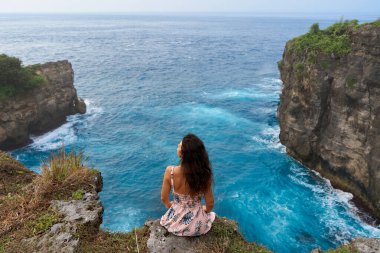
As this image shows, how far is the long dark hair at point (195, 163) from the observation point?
770 cm

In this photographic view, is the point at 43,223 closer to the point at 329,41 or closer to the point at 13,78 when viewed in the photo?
the point at 329,41

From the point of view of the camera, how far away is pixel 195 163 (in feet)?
25.7

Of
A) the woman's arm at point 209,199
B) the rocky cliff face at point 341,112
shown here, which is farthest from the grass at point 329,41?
the woman's arm at point 209,199

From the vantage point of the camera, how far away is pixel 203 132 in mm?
45156

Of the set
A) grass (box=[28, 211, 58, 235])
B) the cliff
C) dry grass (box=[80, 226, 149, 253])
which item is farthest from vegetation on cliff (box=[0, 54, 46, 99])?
dry grass (box=[80, 226, 149, 253])

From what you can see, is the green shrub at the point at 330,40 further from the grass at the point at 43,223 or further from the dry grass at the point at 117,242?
the grass at the point at 43,223

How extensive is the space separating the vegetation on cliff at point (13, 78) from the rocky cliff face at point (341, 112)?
3246 centimetres

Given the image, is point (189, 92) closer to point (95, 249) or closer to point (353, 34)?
point (353, 34)

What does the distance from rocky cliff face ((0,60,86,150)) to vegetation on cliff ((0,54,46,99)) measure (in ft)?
2.86

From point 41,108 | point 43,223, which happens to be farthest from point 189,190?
point 41,108

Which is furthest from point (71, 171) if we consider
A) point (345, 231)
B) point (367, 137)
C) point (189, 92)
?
point (189, 92)

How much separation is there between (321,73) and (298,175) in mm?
10758

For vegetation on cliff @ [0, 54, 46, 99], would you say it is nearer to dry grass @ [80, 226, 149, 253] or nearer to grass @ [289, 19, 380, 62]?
grass @ [289, 19, 380, 62]

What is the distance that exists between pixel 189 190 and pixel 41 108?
137 ft
